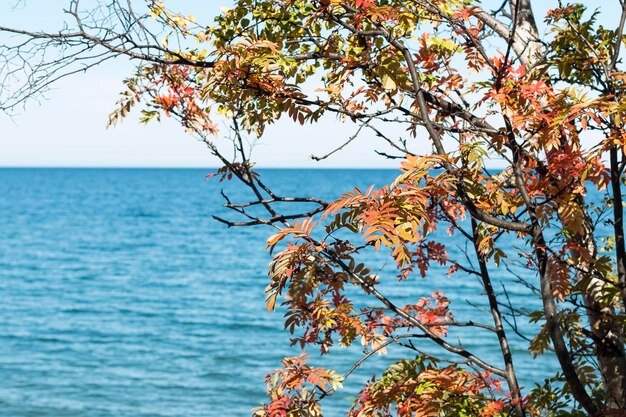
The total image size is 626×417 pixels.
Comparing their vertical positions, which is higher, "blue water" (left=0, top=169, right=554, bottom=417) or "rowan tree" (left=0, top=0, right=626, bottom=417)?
"rowan tree" (left=0, top=0, right=626, bottom=417)

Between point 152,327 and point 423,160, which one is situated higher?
point 423,160

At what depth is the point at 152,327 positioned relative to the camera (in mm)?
26969

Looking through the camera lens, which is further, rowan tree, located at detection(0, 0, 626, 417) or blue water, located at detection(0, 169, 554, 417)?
blue water, located at detection(0, 169, 554, 417)

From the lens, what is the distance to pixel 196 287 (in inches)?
1423

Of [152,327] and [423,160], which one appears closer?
[423,160]

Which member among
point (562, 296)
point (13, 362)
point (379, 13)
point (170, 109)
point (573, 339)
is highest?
point (379, 13)

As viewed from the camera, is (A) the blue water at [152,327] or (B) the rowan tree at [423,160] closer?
(B) the rowan tree at [423,160]

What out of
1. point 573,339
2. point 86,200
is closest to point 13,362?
point 573,339

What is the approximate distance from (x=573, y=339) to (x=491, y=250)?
1.07 m

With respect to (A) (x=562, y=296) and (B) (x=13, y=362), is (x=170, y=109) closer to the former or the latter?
(A) (x=562, y=296)

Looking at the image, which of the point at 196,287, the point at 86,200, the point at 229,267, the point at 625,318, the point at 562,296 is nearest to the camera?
the point at 625,318

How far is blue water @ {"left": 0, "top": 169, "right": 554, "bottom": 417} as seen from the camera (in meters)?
18.4

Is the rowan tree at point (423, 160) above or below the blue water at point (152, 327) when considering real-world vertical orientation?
above

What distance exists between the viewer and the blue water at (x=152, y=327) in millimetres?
18375
